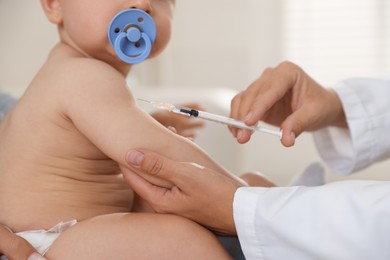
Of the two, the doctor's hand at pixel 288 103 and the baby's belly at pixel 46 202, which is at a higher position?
the doctor's hand at pixel 288 103

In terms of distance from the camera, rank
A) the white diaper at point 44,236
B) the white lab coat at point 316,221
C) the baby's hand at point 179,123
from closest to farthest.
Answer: the white lab coat at point 316,221 → the white diaper at point 44,236 → the baby's hand at point 179,123

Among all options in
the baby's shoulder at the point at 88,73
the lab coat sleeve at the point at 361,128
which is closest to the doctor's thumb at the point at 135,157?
the baby's shoulder at the point at 88,73

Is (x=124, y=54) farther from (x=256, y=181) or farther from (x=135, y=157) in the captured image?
(x=256, y=181)

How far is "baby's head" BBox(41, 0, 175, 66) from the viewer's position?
945 mm

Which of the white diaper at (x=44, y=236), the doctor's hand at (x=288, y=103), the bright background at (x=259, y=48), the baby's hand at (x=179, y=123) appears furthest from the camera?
the bright background at (x=259, y=48)

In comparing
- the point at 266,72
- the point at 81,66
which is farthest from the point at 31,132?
the point at 266,72

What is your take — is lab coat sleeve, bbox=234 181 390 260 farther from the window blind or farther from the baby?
the window blind

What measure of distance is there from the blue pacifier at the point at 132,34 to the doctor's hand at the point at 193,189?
0.53 feet

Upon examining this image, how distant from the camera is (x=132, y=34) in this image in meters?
0.89

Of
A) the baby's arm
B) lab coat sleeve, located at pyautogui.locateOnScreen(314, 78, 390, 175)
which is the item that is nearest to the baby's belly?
the baby's arm

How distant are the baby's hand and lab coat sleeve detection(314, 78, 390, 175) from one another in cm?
46

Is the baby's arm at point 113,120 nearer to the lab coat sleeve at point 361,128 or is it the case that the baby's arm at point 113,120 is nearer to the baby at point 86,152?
the baby at point 86,152

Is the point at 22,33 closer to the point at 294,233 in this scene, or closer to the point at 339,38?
the point at 339,38

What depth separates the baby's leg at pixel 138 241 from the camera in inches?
31.8
